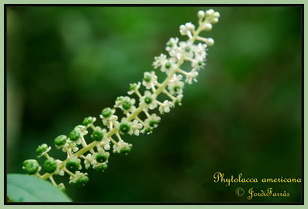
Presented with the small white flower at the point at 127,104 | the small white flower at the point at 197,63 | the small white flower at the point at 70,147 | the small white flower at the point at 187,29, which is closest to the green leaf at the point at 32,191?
the small white flower at the point at 70,147

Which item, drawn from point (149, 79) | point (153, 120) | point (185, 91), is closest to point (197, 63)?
point (149, 79)

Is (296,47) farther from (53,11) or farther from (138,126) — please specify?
(138,126)

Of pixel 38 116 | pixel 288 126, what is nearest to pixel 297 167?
pixel 288 126

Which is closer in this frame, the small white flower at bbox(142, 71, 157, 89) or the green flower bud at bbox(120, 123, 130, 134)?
the green flower bud at bbox(120, 123, 130, 134)

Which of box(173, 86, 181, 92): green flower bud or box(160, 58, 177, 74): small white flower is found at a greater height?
box(160, 58, 177, 74): small white flower

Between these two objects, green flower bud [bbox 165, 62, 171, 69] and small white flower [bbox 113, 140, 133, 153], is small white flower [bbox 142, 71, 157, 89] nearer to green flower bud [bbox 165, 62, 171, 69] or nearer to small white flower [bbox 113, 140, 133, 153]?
green flower bud [bbox 165, 62, 171, 69]

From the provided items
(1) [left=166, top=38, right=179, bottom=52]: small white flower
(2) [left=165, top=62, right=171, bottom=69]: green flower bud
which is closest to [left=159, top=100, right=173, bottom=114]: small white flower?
(2) [left=165, top=62, right=171, bottom=69]: green flower bud

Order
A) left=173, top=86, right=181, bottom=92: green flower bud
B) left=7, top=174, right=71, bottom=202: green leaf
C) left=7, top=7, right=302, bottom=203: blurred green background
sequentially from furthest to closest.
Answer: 1. left=7, top=7, right=302, bottom=203: blurred green background
2. left=173, top=86, right=181, bottom=92: green flower bud
3. left=7, top=174, right=71, bottom=202: green leaf

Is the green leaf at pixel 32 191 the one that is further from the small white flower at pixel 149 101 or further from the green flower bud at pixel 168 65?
the green flower bud at pixel 168 65
